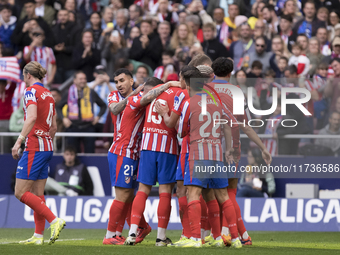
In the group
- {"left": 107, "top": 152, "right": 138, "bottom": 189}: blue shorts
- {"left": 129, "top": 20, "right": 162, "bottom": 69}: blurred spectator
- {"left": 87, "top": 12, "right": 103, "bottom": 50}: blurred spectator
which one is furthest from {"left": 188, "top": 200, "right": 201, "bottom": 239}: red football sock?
{"left": 87, "top": 12, "right": 103, "bottom": 50}: blurred spectator

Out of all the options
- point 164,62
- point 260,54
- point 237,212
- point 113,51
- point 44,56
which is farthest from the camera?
point 113,51

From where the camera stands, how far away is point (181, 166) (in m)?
7.12

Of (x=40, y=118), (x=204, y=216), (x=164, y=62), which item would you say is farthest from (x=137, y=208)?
(x=164, y=62)

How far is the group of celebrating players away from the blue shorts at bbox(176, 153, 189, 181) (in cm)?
1

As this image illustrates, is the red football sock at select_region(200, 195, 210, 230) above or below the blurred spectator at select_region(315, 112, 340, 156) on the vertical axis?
below

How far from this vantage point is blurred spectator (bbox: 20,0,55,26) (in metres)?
15.2

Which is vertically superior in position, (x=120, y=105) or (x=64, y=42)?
(x=64, y=42)

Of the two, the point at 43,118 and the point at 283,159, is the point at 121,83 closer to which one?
the point at 43,118

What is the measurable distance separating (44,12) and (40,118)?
28.4 ft

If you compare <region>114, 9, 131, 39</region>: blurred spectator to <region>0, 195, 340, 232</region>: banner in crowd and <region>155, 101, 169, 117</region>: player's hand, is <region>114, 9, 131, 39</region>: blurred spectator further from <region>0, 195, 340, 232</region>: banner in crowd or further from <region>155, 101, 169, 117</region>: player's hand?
<region>155, 101, 169, 117</region>: player's hand

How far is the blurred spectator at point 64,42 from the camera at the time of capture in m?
14.2

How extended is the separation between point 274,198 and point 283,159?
31.5 inches

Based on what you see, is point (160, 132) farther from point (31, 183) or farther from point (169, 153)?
point (31, 183)

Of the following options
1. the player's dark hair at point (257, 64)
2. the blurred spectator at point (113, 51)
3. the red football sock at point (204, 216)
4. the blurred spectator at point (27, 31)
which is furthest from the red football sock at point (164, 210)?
the blurred spectator at point (27, 31)
